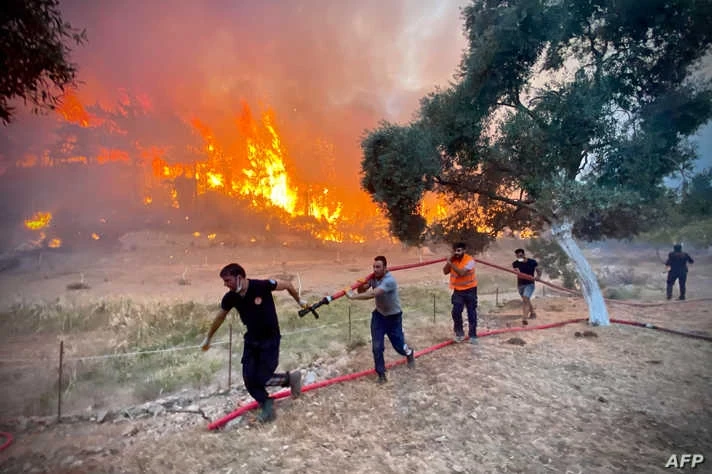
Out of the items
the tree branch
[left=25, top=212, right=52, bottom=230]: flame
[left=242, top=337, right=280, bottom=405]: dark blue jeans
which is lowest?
[left=242, top=337, right=280, bottom=405]: dark blue jeans

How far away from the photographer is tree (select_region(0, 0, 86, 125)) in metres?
5.40

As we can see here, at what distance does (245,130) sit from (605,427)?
60164mm

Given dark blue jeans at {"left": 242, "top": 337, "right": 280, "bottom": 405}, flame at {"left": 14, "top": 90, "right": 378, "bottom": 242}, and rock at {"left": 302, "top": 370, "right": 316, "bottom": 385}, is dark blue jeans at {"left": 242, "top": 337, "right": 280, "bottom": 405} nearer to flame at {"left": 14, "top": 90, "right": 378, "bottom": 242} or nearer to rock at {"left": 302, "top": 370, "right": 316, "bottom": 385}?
rock at {"left": 302, "top": 370, "right": 316, "bottom": 385}

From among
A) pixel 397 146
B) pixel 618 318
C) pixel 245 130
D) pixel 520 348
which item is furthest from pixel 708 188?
pixel 245 130

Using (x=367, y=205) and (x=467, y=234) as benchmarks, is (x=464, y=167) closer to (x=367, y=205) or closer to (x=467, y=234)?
(x=467, y=234)

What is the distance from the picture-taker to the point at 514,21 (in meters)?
9.67

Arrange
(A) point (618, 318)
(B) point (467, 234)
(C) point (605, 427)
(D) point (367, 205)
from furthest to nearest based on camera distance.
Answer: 1. (D) point (367, 205)
2. (B) point (467, 234)
3. (A) point (618, 318)
4. (C) point (605, 427)

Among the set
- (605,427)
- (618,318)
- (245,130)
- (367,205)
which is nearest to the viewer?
(605,427)

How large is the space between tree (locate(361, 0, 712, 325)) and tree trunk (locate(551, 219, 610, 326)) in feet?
0.10

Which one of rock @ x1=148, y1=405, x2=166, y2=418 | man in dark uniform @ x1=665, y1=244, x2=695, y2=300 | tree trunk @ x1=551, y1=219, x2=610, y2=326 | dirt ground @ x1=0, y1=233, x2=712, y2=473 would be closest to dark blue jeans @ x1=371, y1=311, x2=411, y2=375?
dirt ground @ x1=0, y1=233, x2=712, y2=473

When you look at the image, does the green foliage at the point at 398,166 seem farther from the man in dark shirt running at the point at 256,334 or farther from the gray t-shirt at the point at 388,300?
the man in dark shirt running at the point at 256,334

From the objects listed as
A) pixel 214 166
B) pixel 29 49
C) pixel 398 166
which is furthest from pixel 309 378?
pixel 214 166

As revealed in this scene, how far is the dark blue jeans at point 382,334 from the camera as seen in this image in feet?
21.5

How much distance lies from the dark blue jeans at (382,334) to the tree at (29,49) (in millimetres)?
6287
